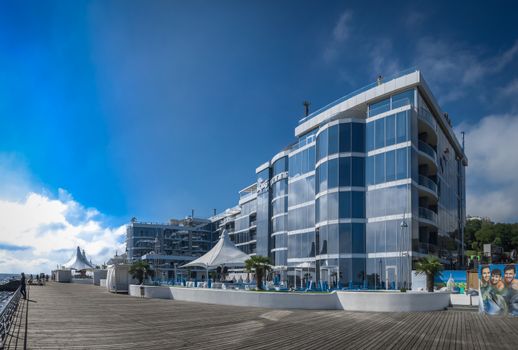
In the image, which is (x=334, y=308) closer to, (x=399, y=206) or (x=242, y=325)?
(x=242, y=325)

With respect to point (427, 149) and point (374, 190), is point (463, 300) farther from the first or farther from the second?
point (427, 149)

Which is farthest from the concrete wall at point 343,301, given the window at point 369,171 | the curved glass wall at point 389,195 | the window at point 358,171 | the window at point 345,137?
the window at point 345,137

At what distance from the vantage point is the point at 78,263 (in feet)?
266

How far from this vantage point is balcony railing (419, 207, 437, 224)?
4085 cm

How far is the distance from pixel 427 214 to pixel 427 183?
2803 mm

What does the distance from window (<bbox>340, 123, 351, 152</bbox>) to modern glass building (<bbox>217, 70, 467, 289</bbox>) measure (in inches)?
3.5

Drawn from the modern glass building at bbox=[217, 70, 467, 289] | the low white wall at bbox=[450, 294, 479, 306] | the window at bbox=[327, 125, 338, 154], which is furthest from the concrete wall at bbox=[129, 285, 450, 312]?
the window at bbox=[327, 125, 338, 154]

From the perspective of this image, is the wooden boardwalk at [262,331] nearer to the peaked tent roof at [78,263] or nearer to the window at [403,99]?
the window at [403,99]

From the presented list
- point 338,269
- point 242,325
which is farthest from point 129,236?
point 242,325

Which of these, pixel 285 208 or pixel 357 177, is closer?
pixel 357 177

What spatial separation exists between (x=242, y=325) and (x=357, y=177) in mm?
27343

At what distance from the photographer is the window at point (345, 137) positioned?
42312 millimetres

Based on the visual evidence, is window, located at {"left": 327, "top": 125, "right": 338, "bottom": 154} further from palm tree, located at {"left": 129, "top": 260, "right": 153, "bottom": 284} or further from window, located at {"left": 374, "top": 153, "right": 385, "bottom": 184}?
palm tree, located at {"left": 129, "top": 260, "right": 153, "bottom": 284}

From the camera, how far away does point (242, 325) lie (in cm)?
1669
